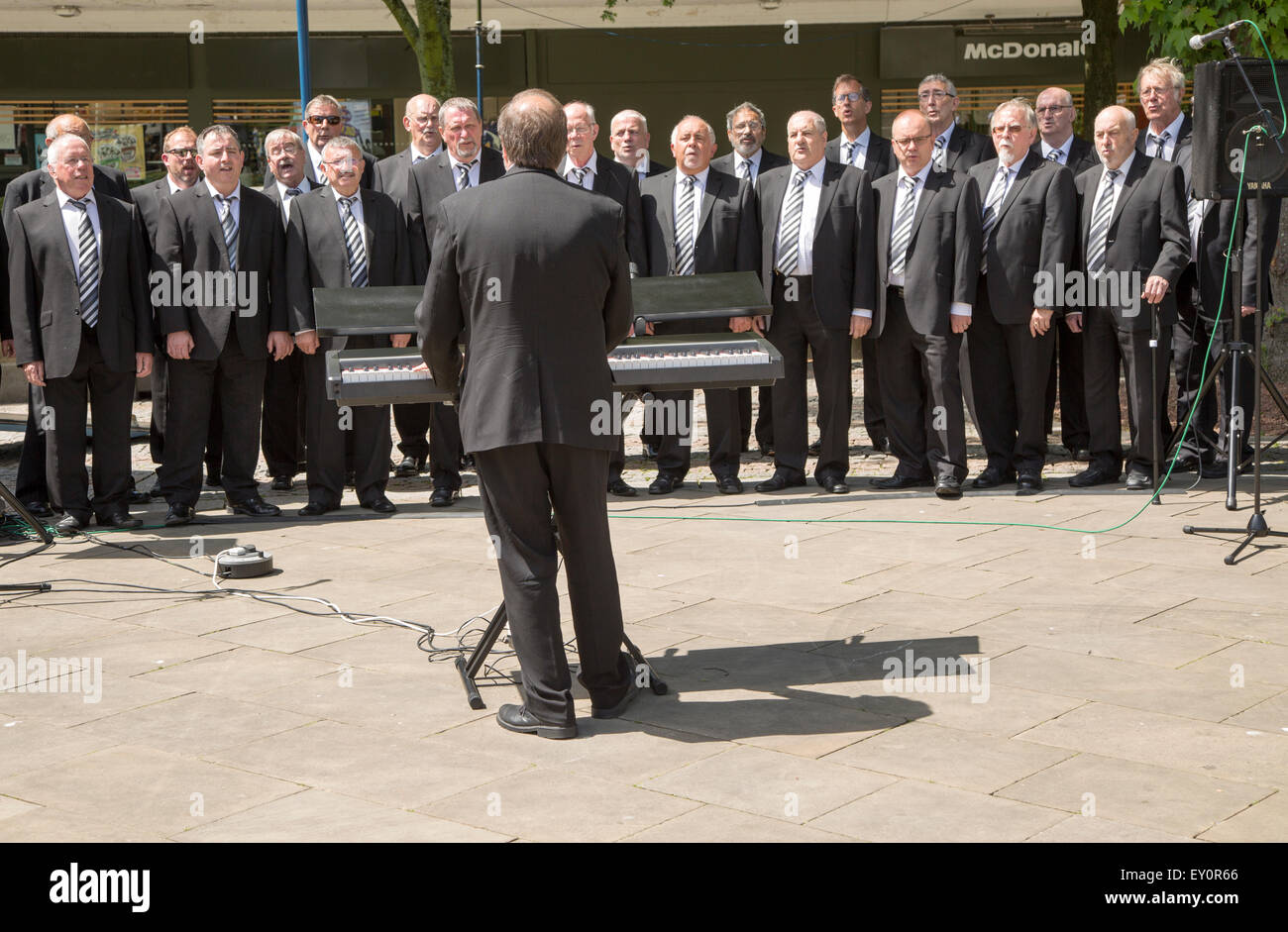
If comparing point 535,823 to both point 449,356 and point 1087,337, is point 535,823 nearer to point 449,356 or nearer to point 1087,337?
point 449,356

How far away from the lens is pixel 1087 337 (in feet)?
31.7

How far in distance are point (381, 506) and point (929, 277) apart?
3617 millimetres

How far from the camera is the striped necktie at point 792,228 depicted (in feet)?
32.1

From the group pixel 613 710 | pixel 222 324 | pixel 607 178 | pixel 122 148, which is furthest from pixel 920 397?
pixel 122 148

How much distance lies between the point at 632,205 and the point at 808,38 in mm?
10859

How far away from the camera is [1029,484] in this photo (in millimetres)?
9586

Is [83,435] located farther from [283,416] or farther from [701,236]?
[701,236]

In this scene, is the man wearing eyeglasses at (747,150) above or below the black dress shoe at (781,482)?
above

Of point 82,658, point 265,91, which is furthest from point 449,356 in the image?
point 265,91

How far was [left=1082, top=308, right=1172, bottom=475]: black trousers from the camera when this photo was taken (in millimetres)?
9430

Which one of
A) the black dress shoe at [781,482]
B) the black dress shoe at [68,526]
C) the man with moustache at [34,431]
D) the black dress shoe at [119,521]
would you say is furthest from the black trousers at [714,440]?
the man with moustache at [34,431]

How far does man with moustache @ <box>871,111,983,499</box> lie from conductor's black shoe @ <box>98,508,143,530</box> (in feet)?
15.4

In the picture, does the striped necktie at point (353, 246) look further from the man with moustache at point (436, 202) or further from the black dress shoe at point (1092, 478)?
the black dress shoe at point (1092, 478)

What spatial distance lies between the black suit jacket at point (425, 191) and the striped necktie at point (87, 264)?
1.87 meters
